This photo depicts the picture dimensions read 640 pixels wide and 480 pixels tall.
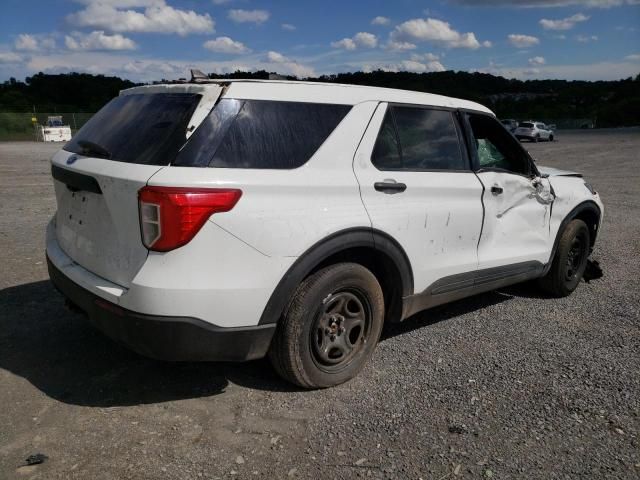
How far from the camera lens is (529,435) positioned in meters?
2.92

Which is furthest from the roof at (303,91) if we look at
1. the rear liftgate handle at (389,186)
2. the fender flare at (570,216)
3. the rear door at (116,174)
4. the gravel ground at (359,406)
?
the fender flare at (570,216)

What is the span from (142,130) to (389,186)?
4.85ft

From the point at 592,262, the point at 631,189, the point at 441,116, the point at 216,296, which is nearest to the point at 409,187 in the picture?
the point at 441,116

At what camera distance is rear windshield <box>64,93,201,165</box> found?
2.81 meters

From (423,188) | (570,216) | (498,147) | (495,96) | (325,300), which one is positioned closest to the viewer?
(325,300)

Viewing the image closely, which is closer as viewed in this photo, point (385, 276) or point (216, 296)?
point (216, 296)

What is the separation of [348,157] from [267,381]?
1488 mm

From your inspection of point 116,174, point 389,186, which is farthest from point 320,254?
point 116,174

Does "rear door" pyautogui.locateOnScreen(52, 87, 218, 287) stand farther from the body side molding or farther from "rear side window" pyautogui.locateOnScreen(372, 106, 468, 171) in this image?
the body side molding

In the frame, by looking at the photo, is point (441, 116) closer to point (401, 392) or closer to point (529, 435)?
point (401, 392)

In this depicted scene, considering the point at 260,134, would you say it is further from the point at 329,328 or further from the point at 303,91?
the point at 329,328

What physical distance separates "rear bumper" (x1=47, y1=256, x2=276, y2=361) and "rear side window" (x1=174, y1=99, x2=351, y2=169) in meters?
0.80

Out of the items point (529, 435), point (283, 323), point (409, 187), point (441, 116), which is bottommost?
point (529, 435)

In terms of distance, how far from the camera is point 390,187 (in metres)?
3.39
